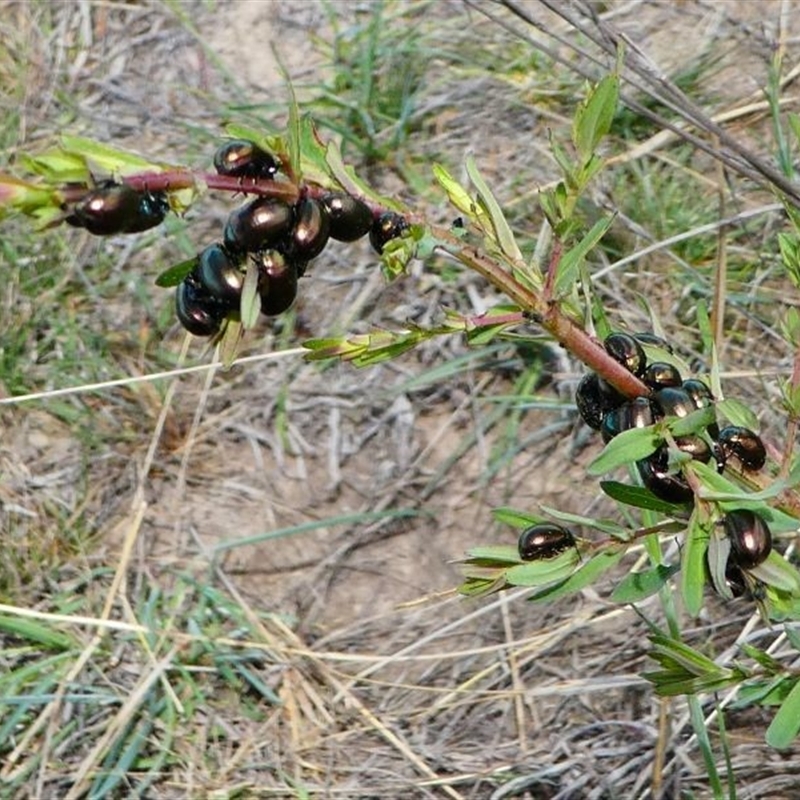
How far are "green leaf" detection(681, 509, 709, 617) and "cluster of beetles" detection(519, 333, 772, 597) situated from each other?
0.02 metres

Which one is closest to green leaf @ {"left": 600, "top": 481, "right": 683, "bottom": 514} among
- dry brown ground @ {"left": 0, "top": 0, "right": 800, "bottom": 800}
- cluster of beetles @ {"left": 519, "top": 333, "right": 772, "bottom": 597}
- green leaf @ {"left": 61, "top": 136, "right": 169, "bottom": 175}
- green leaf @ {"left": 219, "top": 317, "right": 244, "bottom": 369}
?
cluster of beetles @ {"left": 519, "top": 333, "right": 772, "bottom": 597}

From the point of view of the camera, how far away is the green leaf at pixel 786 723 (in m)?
1.17

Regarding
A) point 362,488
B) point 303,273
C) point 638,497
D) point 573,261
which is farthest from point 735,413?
point 362,488

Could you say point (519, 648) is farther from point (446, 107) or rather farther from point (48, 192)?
point (48, 192)

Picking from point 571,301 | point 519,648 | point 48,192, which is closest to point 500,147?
point 519,648

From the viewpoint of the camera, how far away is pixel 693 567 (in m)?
1.07

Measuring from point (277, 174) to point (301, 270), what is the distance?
0.24 feet

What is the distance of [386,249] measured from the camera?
1004 mm

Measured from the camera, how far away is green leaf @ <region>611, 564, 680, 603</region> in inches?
45.3

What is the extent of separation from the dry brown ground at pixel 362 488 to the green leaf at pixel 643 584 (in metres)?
0.74

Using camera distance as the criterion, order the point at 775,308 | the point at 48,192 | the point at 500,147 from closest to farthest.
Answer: the point at 48,192
the point at 775,308
the point at 500,147

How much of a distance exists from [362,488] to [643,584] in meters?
1.29

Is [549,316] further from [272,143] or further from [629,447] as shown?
[272,143]

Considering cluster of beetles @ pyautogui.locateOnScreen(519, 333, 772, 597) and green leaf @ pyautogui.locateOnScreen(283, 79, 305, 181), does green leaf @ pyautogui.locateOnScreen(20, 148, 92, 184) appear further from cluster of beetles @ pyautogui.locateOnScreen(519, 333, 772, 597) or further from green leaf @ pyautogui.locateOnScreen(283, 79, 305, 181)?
cluster of beetles @ pyautogui.locateOnScreen(519, 333, 772, 597)
